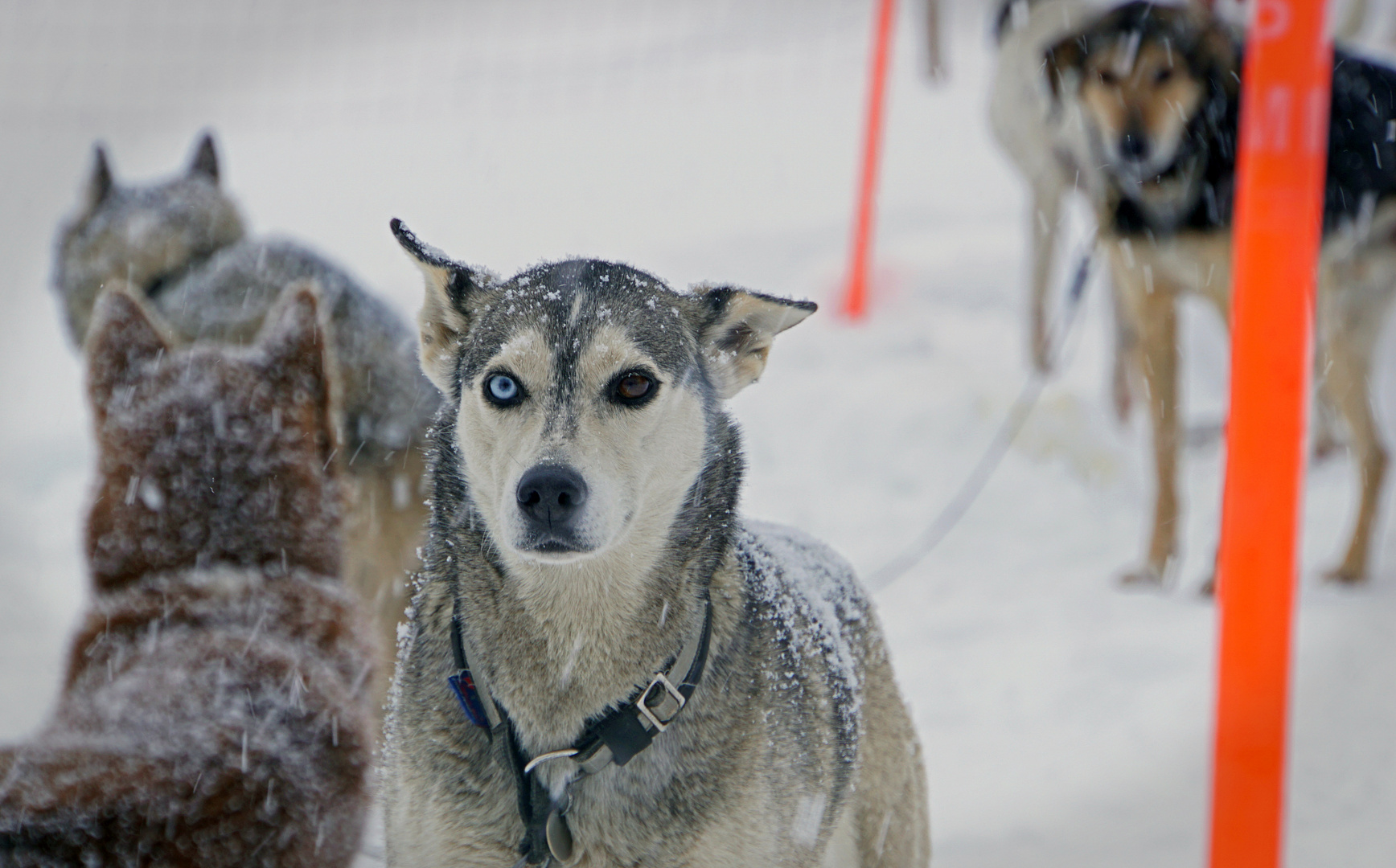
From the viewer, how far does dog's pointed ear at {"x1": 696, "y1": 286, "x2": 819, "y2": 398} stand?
7.99 ft

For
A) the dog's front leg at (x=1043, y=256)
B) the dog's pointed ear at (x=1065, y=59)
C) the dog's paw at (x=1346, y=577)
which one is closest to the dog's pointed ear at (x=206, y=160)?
the dog's pointed ear at (x=1065, y=59)

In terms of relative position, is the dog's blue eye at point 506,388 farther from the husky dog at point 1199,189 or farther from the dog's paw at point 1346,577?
the dog's paw at point 1346,577

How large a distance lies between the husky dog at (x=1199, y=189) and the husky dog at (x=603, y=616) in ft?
11.9

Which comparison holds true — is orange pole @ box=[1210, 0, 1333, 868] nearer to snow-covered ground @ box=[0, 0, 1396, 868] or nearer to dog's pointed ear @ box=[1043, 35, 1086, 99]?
snow-covered ground @ box=[0, 0, 1396, 868]

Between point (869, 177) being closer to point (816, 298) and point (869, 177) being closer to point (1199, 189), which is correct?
point (816, 298)

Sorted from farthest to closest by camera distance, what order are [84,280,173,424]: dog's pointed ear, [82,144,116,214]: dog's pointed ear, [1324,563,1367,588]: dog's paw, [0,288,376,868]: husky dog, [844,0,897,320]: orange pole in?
[844,0,897,320]: orange pole, [82,144,116,214]: dog's pointed ear, [1324,563,1367,588]: dog's paw, [84,280,173,424]: dog's pointed ear, [0,288,376,868]: husky dog

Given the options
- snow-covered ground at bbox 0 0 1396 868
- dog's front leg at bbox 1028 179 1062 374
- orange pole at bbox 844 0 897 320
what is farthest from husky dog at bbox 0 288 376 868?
dog's front leg at bbox 1028 179 1062 374

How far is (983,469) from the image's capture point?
21.6 feet

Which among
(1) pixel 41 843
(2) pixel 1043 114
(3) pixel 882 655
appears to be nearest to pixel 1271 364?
(3) pixel 882 655

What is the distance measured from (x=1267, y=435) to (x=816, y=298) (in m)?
5.81

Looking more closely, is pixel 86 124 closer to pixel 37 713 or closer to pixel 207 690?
pixel 37 713

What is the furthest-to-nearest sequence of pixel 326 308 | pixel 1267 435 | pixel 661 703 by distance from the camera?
pixel 326 308
pixel 1267 435
pixel 661 703

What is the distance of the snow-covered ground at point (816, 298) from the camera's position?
393 centimetres

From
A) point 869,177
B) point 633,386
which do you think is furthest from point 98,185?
point 869,177
